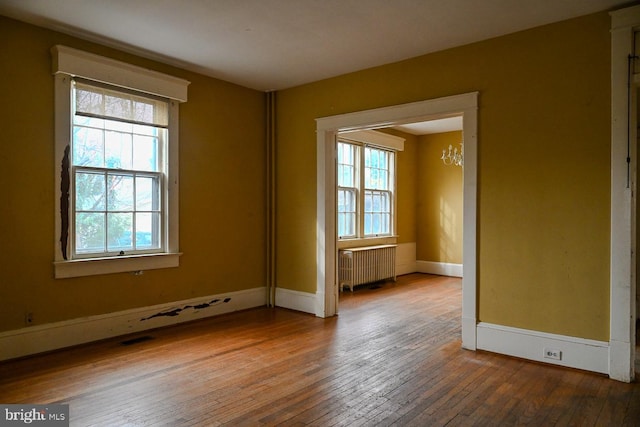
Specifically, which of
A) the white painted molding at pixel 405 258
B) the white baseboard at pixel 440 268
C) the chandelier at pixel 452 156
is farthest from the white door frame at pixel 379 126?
the white baseboard at pixel 440 268

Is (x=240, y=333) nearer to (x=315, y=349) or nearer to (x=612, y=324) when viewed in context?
(x=315, y=349)

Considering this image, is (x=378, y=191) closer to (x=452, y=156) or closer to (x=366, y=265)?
(x=366, y=265)

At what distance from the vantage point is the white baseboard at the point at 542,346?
3471 mm

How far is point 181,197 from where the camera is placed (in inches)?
195

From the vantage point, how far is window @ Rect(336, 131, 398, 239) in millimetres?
7566

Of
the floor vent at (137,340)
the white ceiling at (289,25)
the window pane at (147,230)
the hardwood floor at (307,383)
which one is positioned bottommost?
the hardwood floor at (307,383)

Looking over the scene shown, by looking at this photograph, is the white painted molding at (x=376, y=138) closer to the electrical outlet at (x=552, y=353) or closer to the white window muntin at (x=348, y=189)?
the white window muntin at (x=348, y=189)

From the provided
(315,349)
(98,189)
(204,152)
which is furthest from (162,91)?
(315,349)

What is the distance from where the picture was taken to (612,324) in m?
3.40

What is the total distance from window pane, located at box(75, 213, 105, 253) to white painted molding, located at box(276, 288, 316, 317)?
2363mm

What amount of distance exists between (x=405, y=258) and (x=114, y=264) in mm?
→ 5938

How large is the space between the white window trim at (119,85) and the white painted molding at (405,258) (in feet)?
16.3

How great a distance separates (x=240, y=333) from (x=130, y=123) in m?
2.47

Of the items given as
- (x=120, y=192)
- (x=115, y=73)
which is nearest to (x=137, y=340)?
(x=120, y=192)
